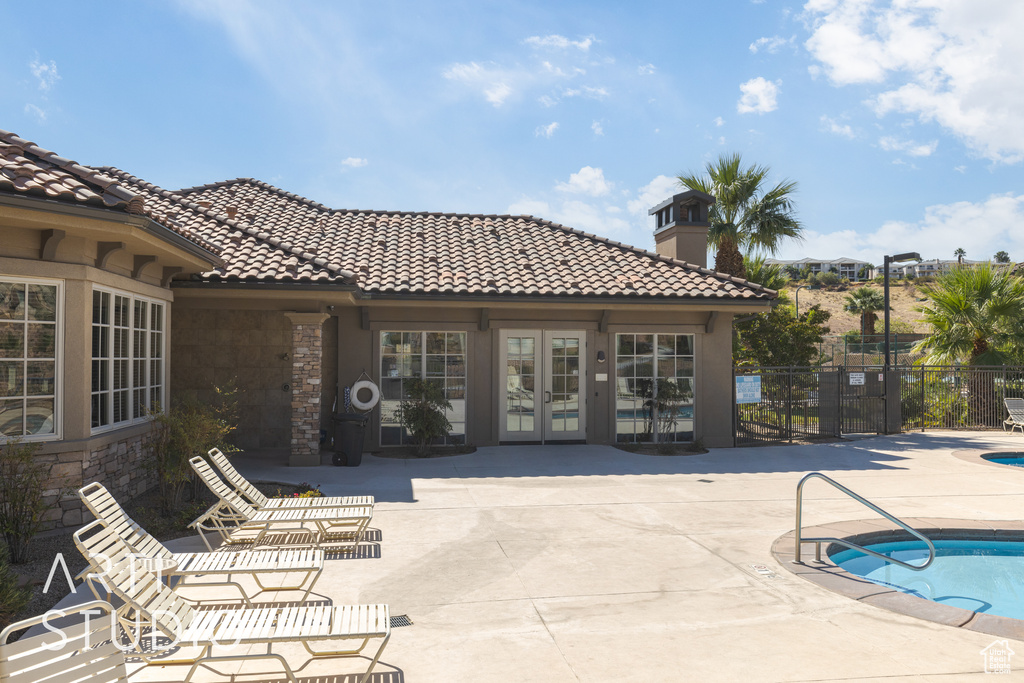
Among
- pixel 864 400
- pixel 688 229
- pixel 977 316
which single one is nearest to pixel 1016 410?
pixel 977 316

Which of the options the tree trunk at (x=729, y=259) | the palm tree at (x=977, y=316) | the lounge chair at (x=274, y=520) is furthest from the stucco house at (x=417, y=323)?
the palm tree at (x=977, y=316)

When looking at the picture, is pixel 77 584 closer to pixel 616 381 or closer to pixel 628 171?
pixel 616 381

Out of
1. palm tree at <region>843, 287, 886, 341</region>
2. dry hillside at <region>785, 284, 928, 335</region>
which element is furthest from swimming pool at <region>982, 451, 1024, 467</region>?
dry hillside at <region>785, 284, 928, 335</region>

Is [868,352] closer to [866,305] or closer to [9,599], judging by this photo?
[866,305]

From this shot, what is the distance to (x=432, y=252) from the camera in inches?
623

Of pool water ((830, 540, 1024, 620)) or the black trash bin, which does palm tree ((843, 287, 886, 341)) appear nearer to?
pool water ((830, 540, 1024, 620))

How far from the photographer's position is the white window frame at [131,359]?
815 centimetres

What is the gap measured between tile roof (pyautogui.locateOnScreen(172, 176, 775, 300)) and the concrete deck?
3.71 metres

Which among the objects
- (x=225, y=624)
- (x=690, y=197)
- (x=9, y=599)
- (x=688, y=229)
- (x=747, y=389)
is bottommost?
(x=9, y=599)

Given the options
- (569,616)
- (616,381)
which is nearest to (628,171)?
(616,381)

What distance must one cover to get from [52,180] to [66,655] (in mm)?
5687

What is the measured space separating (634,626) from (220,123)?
1568cm

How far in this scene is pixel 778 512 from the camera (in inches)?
345

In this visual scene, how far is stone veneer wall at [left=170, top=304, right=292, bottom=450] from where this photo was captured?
512 inches
